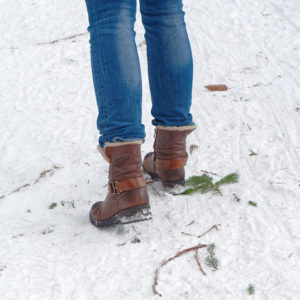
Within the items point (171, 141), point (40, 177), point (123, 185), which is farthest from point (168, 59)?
point (40, 177)

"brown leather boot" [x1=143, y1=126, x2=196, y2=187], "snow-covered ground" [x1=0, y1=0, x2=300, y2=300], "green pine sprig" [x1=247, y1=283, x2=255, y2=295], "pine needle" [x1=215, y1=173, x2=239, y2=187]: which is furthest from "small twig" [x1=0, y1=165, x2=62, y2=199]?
"green pine sprig" [x1=247, y1=283, x2=255, y2=295]

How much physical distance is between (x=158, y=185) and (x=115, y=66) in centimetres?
69

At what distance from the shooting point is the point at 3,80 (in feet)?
11.0

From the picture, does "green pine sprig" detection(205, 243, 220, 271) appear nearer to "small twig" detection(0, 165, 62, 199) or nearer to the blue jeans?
the blue jeans

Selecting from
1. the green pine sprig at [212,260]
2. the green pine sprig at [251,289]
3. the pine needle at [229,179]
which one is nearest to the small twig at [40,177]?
the pine needle at [229,179]

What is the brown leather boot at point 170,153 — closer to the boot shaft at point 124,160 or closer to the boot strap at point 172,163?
the boot strap at point 172,163

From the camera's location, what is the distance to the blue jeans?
1.43 m

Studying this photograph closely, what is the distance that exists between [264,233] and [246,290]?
1.00 ft

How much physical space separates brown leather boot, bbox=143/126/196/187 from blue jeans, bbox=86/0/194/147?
90mm

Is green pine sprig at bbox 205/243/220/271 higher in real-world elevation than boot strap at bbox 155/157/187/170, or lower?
lower

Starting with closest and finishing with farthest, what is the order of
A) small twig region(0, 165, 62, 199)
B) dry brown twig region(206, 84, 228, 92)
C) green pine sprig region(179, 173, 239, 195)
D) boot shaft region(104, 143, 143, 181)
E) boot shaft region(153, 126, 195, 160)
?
boot shaft region(104, 143, 143, 181) → boot shaft region(153, 126, 195, 160) → green pine sprig region(179, 173, 239, 195) → small twig region(0, 165, 62, 199) → dry brown twig region(206, 84, 228, 92)

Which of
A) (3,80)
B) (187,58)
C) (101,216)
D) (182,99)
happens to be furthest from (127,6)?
(3,80)

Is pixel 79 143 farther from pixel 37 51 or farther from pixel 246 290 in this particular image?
pixel 37 51

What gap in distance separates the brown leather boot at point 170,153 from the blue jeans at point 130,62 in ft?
0.30
